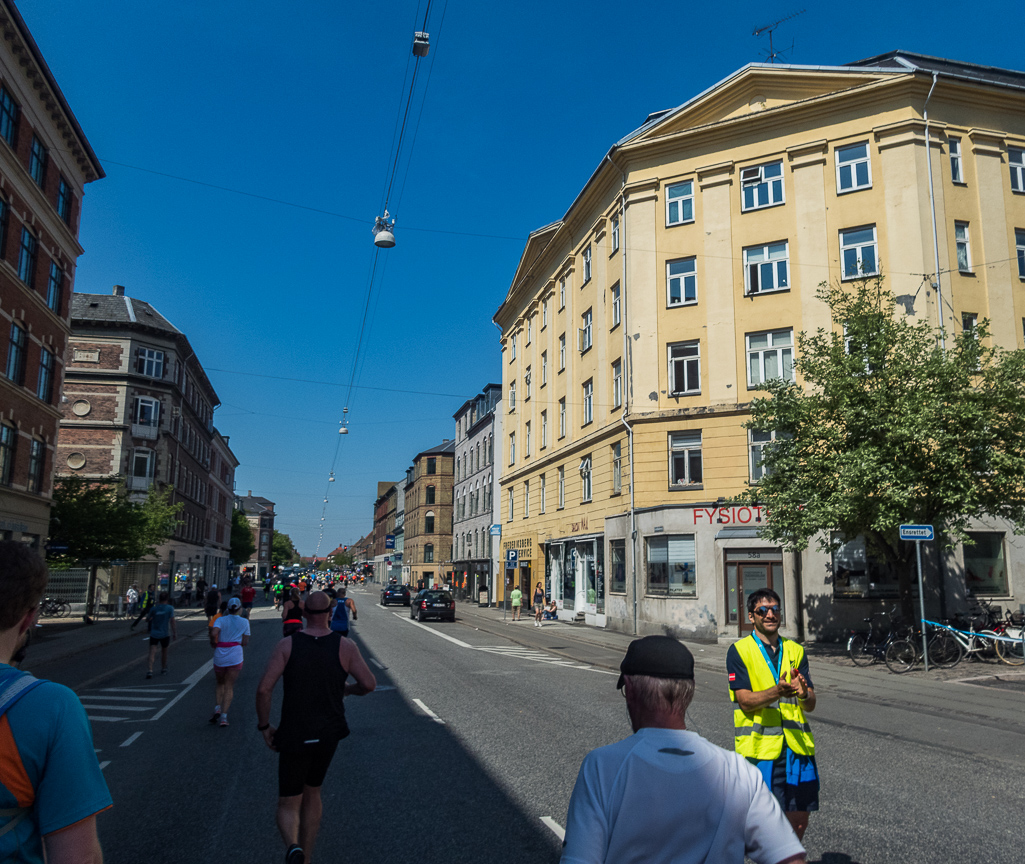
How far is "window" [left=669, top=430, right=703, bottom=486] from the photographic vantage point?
25812 millimetres

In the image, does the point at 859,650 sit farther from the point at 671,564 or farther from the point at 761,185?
the point at 761,185

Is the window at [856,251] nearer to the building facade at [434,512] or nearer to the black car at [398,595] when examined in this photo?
the black car at [398,595]

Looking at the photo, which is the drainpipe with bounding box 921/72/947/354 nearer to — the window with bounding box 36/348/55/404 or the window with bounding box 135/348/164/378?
the window with bounding box 36/348/55/404

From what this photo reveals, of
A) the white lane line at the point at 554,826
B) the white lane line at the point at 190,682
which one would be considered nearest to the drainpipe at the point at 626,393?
the white lane line at the point at 190,682

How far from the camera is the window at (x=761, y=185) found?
26188 mm

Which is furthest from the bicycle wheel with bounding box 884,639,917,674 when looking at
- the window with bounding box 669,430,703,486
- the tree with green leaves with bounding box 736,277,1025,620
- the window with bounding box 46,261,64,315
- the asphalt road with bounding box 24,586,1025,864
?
the window with bounding box 46,261,64,315

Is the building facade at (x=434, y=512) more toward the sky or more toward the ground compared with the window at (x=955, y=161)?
more toward the ground

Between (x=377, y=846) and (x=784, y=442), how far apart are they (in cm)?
1595

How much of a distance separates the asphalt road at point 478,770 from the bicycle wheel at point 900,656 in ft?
7.41

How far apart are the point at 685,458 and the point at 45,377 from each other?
73.1ft

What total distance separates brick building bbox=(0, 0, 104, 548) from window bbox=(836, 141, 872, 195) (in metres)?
24.6

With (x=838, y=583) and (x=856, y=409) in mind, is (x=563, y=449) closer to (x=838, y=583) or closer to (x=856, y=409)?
(x=838, y=583)

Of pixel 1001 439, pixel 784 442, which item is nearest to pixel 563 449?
pixel 784 442

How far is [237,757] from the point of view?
8523 mm
